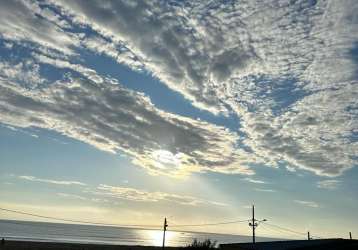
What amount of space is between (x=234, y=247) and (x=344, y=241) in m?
13.9

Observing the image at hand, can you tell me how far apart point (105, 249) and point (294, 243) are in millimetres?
41348

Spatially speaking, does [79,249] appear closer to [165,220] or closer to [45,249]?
[45,249]

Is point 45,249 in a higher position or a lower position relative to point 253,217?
lower

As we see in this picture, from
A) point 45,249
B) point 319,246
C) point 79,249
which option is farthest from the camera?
point 79,249

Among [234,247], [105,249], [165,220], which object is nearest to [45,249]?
[105,249]

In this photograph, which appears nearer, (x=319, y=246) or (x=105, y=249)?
(x=319, y=246)

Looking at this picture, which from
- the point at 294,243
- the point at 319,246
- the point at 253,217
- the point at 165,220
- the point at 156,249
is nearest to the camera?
the point at 319,246

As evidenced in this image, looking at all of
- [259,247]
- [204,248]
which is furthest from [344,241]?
[204,248]

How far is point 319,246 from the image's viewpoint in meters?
48.4

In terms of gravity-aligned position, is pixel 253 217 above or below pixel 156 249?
above

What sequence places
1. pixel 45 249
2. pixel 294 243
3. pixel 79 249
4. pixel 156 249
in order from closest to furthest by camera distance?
pixel 294 243 < pixel 45 249 < pixel 79 249 < pixel 156 249

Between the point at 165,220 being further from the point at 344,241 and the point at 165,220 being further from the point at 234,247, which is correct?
the point at 344,241

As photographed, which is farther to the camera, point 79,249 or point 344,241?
point 79,249

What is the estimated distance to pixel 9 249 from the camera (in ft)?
209
